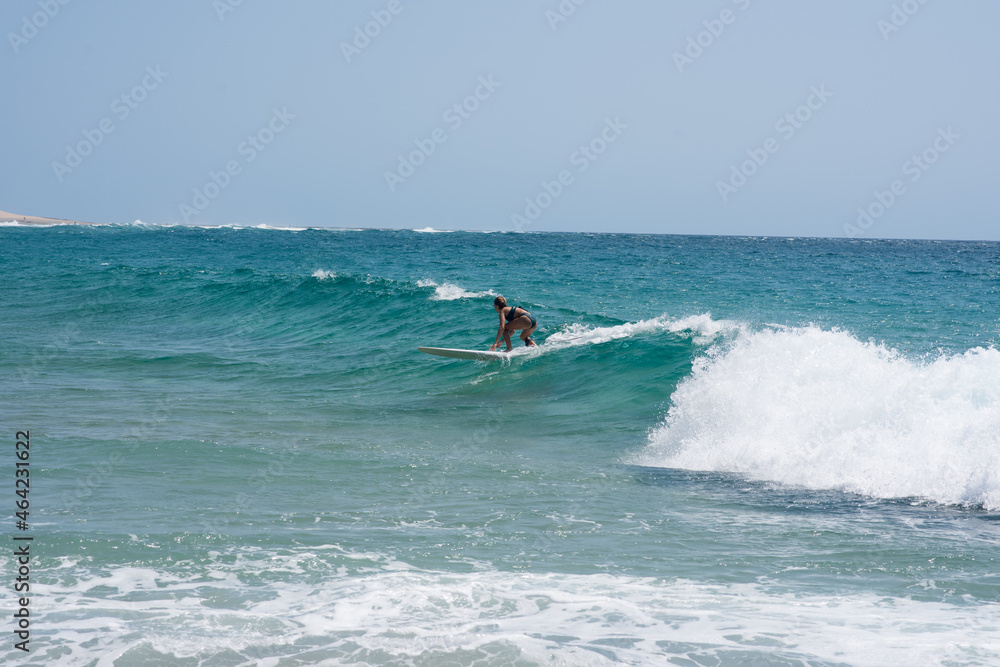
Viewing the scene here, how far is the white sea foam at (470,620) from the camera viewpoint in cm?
436

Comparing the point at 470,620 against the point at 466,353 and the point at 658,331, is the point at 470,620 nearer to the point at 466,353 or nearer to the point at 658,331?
the point at 466,353

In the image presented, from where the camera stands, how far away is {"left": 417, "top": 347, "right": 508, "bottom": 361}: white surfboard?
605 inches

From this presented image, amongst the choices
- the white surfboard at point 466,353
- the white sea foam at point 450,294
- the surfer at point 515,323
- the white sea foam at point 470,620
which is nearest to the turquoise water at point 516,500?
the white sea foam at point 470,620

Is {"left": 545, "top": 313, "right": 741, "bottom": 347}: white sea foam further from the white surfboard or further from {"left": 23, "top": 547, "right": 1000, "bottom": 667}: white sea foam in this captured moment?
{"left": 23, "top": 547, "right": 1000, "bottom": 667}: white sea foam

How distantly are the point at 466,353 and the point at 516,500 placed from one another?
8227 mm

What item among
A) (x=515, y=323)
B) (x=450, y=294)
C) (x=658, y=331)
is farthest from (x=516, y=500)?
(x=450, y=294)

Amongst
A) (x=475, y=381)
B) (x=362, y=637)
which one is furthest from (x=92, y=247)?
(x=362, y=637)

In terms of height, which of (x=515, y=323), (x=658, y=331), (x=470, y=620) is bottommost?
(x=470, y=620)

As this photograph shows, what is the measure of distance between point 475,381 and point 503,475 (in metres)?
6.40

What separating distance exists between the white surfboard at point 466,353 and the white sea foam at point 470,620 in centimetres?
980

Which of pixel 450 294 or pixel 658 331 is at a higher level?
pixel 450 294

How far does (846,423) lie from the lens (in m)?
9.40

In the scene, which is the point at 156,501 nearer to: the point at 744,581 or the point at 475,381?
the point at 744,581

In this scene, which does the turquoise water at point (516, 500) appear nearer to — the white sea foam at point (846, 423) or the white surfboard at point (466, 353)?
the white sea foam at point (846, 423)
